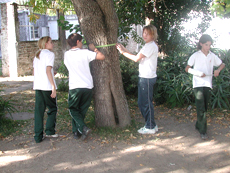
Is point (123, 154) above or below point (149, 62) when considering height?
below

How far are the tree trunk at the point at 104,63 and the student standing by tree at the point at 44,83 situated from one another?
0.79 metres

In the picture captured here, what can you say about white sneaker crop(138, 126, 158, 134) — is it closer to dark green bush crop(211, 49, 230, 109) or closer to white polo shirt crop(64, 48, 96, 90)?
white polo shirt crop(64, 48, 96, 90)

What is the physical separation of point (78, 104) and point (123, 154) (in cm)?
120

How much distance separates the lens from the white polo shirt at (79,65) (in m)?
4.11

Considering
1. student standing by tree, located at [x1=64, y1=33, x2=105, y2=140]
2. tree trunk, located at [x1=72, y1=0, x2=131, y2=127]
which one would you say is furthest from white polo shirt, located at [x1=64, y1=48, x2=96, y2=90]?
tree trunk, located at [x1=72, y1=0, x2=131, y2=127]

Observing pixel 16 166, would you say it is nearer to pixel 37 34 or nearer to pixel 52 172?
pixel 52 172

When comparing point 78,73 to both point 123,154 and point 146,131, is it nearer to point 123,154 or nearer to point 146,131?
point 123,154

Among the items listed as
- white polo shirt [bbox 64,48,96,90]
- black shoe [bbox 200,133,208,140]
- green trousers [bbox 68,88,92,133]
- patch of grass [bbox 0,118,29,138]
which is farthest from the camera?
patch of grass [bbox 0,118,29,138]

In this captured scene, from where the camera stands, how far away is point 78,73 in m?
4.17

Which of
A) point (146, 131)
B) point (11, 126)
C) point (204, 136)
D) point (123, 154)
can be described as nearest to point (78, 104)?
point (123, 154)

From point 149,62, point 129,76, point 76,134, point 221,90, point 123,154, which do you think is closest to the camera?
point 123,154

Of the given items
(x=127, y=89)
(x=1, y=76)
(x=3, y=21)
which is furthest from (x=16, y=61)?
(x=127, y=89)

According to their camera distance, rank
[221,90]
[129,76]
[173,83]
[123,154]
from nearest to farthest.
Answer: [123,154], [221,90], [173,83], [129,76]

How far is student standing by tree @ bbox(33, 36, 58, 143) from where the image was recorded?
13.7 feet
